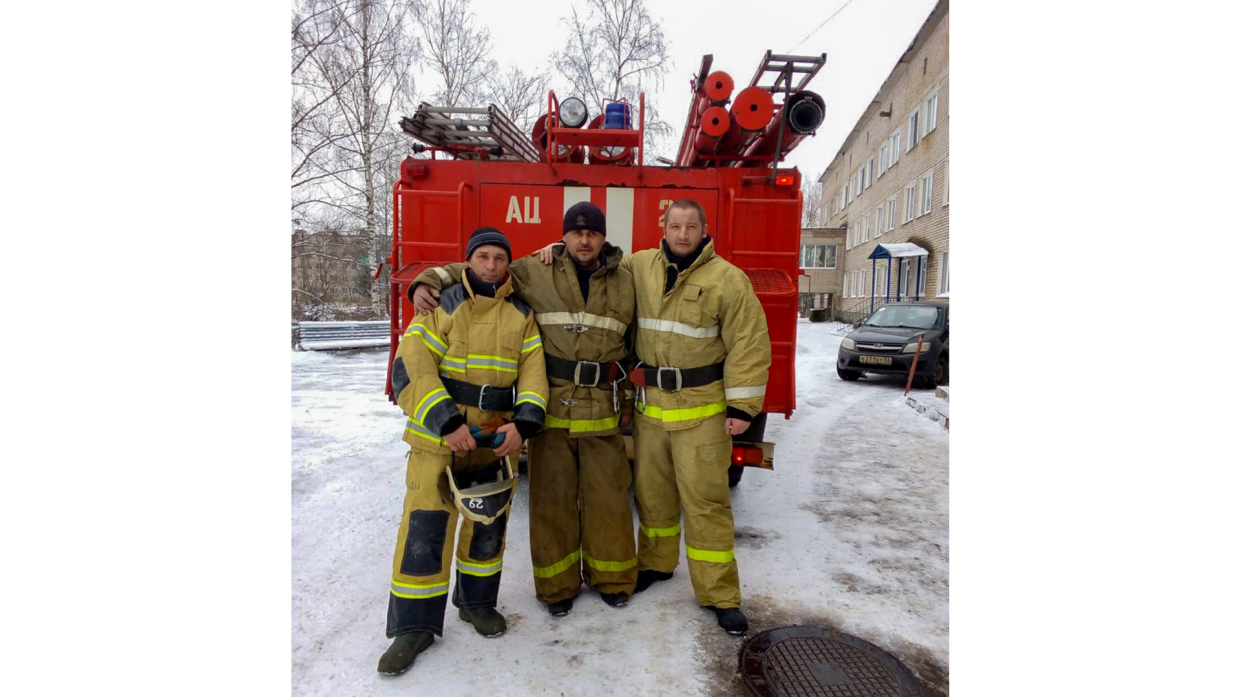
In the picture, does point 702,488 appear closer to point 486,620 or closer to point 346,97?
point 486,620

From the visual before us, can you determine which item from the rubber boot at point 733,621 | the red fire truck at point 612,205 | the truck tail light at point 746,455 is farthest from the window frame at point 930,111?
the rubber boot at point 733,621

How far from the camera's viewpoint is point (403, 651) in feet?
8.03

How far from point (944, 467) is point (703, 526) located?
12.9ft

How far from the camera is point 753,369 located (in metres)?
2.83

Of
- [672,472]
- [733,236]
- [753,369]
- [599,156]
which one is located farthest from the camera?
[599,156]

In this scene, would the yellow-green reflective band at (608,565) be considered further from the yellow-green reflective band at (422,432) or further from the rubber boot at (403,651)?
the yellow-green reflective band at (422,432)

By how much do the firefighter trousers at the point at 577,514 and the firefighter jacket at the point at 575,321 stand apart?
0.12m

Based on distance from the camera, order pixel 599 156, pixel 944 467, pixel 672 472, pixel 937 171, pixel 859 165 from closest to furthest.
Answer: pixel 672 472 → pixel 599 156 → pixel 944 467 → pixel 937 171 → pixel 859 165

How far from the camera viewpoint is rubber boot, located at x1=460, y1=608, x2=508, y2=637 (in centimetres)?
269

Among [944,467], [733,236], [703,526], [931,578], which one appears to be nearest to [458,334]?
[703,526]

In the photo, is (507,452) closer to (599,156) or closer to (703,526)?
(703,526)

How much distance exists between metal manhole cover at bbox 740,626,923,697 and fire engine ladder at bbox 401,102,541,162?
3.53 m

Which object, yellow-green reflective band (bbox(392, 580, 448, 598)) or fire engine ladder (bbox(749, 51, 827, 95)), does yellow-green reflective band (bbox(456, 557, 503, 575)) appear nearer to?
yellow-green reflective band (bbox(392, 580, 448, 598))

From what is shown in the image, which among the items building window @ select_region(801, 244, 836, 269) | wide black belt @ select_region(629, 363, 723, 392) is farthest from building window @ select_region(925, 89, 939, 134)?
wide black belt @ select_region(629, 363, 723, 392)
